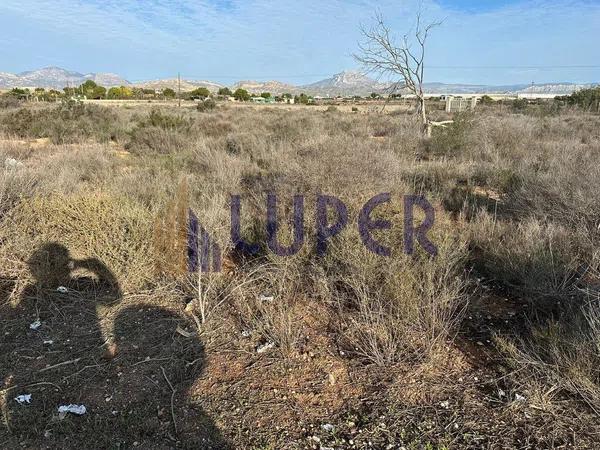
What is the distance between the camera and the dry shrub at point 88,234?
16.8 feet

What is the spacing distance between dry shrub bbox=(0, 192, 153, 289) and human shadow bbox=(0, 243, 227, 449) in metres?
0.12

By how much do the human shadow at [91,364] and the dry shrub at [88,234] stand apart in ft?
0.40

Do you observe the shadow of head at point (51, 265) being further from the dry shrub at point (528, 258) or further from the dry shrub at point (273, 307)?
the dry shrub at point (528, 258)

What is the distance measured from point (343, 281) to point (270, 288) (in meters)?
0.89

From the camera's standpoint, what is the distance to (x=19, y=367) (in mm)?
3758

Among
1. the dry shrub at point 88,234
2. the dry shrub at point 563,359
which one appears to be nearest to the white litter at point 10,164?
the dry shrub at point 88,234

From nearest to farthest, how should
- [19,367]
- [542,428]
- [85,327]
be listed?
[542,428] < [19,367] < [85,327]

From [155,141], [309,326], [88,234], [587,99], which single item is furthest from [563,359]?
[587,99]

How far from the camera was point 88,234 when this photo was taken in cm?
518

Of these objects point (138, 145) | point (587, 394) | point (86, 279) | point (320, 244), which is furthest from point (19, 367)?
point (138, 145)

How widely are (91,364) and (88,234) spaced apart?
1.92 meters

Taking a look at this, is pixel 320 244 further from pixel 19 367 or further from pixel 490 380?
pixel 19 367

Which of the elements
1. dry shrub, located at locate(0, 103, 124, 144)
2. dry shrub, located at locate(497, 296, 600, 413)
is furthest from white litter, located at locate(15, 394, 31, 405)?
dry shrub, located at locate(0, 103, 124, 144)

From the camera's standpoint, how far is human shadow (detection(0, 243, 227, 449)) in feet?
9.95
